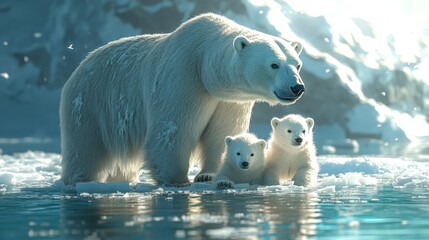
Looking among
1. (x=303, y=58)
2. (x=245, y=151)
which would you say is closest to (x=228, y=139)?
(x=245, y=151)

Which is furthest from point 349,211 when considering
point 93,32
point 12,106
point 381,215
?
point 12,106

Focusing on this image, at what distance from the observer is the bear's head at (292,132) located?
27.5ft

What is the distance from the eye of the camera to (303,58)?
4969 centimetres

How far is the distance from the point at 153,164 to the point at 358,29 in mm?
52809

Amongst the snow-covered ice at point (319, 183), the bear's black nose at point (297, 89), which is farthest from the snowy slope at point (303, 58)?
the bear's black nose at point (297, 89)

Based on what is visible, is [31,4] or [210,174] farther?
[31,4]

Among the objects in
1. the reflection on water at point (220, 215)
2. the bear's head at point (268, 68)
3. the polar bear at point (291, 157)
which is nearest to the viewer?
the reflection on water at point (220, 215)

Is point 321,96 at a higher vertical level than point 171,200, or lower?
higher

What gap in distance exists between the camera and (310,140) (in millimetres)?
8852

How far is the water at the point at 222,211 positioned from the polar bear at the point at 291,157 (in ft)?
0.72

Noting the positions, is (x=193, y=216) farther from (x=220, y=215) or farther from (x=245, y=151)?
(x=245, y=151)

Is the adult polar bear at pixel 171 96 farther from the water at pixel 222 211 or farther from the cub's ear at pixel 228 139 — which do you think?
the water at pixel 222 211

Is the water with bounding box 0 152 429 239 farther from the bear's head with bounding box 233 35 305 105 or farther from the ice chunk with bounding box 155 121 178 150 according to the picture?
the bear's head with bounding box 233 35 305 105

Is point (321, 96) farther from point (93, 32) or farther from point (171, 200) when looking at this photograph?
point (171, 200)
